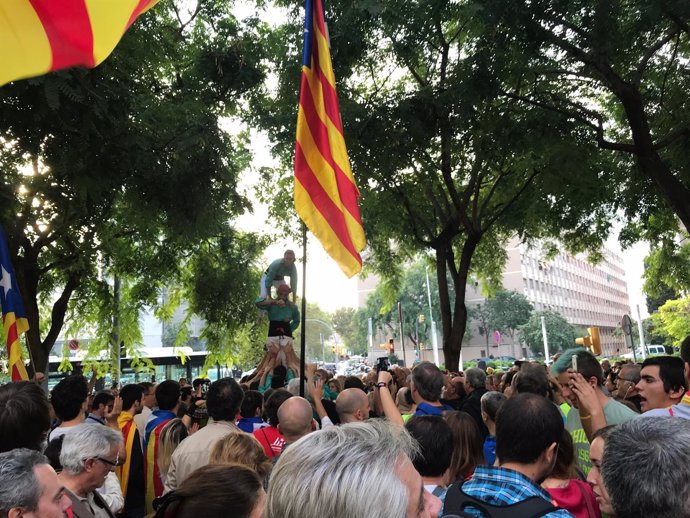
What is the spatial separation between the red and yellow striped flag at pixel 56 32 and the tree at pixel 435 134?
6.10m

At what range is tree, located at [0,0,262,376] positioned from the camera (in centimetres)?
657

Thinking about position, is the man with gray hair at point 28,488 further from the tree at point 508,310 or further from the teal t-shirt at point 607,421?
the tree at point 508,310

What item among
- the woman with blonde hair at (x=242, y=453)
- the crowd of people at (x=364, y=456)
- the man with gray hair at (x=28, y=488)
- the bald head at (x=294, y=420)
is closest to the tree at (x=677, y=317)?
the crowd of people at (x=364, y=456)

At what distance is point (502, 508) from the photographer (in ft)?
7.48

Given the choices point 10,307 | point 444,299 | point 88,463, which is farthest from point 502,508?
→ point 444,299

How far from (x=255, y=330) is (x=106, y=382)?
8.54 metres

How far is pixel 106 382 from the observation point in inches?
916

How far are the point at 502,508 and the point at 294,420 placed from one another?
213cm

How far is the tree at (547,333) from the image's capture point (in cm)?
7731

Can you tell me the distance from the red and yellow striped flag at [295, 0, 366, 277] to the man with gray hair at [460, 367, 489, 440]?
194 centimetres

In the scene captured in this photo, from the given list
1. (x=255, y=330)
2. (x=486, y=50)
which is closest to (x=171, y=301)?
(x=255, y=330)

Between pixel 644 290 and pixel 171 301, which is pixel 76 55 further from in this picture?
pixel 644 290

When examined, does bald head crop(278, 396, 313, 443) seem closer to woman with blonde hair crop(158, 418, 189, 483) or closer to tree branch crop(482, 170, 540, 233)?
woman with blonde hair crop(158, 418, 189, 483)

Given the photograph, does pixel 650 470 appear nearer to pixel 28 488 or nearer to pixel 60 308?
pixel 28 488
